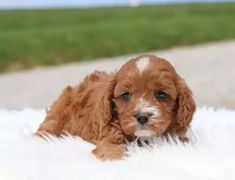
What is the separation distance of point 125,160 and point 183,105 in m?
0.45

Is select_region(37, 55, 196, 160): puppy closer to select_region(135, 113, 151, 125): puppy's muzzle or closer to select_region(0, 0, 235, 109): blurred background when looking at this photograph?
select_region(135, 113, 151, 125): puppy's muzzle

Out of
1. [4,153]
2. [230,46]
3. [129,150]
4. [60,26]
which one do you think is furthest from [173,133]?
[60,26]

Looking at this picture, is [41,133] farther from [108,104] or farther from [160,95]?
[160,95]

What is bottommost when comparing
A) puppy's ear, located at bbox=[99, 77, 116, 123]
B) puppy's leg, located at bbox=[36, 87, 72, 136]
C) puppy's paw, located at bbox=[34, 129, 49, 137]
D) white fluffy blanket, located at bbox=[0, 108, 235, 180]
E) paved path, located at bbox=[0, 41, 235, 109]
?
paved path, located at bbox=[0, 41, 235, 109]

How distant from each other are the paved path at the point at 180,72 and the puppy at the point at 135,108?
16.7 ft

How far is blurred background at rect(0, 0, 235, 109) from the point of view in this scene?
11.0 meters

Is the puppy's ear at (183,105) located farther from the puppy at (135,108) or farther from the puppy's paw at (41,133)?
the puppy's paw at (41,133)

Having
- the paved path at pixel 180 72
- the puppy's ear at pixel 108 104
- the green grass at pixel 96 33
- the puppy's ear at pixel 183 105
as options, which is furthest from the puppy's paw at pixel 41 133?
the green grass at pixel 96 33

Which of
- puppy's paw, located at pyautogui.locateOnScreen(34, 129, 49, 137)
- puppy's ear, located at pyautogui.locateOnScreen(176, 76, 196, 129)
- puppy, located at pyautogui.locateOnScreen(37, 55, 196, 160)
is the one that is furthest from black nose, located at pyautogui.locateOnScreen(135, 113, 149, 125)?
puppy's paw, located at pyautogui.locateOnScreen(34, 129, 49, 137)

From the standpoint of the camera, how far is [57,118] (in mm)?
4379

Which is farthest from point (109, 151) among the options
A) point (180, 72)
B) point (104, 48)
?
point (104, 48)

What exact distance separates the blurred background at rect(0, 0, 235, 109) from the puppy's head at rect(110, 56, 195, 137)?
542 cm

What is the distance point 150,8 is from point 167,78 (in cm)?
2019

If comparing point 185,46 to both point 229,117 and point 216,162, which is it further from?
point 216,162
